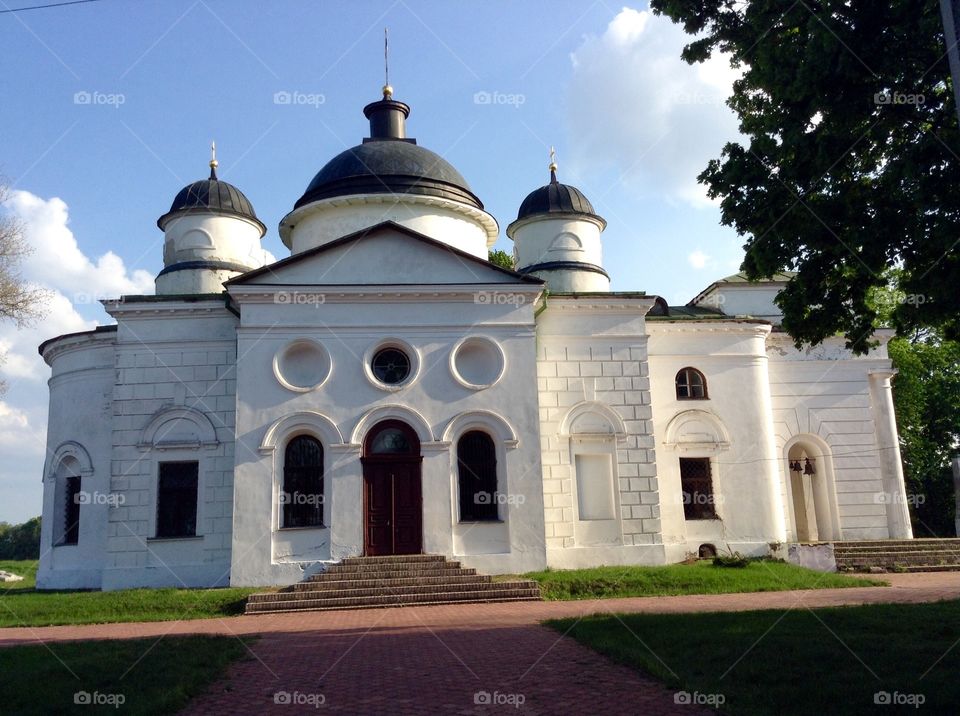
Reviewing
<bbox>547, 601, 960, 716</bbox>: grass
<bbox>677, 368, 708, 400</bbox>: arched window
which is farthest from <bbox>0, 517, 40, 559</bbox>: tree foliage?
<bbox>547, 601, 960, 716</bbox>: grass

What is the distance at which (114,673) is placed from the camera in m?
9.04

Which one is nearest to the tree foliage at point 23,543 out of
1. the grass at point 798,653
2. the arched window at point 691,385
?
the arched window at point 691,385

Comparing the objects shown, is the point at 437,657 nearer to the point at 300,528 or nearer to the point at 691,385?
the point at 300,528

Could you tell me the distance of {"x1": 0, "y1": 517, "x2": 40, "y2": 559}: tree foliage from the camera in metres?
63.6

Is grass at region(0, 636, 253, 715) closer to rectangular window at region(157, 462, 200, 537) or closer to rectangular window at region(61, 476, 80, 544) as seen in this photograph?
rectangular window at region(157, 462, 200, 537)

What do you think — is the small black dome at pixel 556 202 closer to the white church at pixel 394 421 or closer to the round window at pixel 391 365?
the white church at pixel 394 421

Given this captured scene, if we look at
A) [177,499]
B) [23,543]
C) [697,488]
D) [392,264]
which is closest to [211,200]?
[392,264]

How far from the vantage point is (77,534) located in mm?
20500

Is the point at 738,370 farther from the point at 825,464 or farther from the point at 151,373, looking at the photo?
the point at 151,373

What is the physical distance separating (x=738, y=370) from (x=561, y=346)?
5818mm

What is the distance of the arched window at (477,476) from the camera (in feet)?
60.8

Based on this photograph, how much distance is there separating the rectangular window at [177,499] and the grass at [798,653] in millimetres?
10623

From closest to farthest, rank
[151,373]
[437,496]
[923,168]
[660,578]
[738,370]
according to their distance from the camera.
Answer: [923,168] → [660,578] → [437,496] → [151,373] → [738,370]

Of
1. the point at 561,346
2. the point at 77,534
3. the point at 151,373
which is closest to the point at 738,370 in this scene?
the point at 561,346
